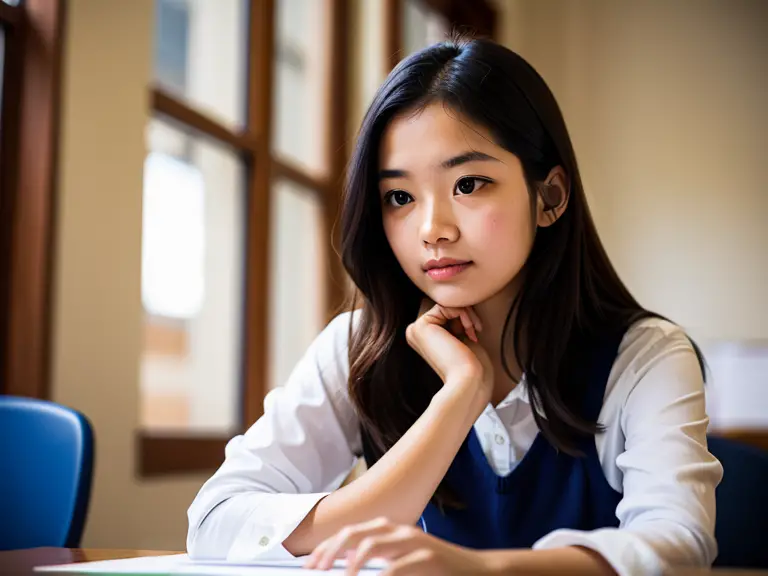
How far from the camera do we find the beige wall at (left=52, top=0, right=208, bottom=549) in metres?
2.27

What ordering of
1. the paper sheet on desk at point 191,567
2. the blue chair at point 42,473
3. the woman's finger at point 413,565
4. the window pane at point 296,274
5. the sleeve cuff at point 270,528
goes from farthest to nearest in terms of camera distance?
the window pane at point 296,274 < the blue chair at point 42,473 < the sleeve cuff at point 270,528 < the paper sheet on desk at point 191,567 < the woman's finger at point 413,565

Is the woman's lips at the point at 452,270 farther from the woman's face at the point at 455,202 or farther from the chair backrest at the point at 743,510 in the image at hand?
the chair backrest at the point at 743,510

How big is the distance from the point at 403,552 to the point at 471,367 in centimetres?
49

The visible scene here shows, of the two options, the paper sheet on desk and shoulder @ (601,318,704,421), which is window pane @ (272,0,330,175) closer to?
shoulder @ (601,318,704,421)

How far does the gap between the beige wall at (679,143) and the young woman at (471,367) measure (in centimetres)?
395

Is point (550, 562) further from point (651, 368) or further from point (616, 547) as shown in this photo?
point (651, 368)

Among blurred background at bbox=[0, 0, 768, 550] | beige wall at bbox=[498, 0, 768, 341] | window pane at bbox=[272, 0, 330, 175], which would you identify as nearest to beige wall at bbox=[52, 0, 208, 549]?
blurred background at bbox=[0, 0, 768, 550]

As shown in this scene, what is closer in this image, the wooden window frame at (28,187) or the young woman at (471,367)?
the young woman at (471,367)

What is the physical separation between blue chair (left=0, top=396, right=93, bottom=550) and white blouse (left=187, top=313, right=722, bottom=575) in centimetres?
28

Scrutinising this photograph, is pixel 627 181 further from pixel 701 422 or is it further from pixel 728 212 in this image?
pixel 701 422

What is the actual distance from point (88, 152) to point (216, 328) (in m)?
1.17

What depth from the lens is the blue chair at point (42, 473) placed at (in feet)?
4.92

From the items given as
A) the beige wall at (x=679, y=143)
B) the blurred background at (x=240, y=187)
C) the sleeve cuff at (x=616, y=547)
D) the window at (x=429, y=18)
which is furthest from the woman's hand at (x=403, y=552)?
the beige wall at (x=679, y=143)

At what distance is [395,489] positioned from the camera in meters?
1.14
